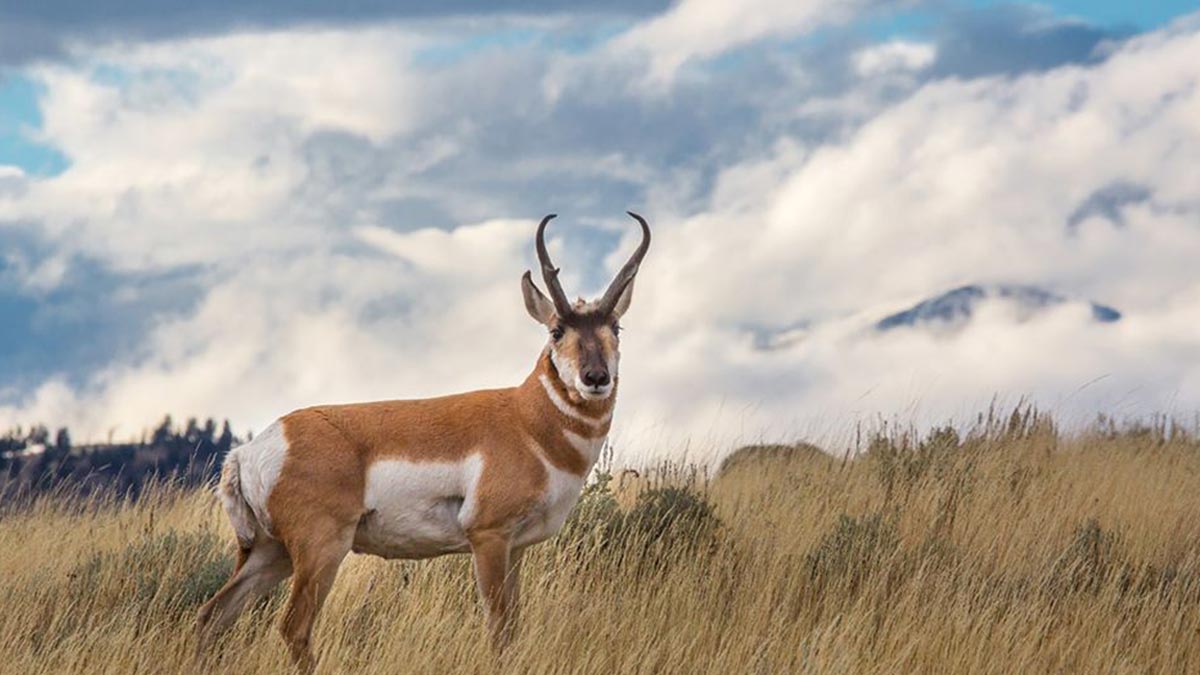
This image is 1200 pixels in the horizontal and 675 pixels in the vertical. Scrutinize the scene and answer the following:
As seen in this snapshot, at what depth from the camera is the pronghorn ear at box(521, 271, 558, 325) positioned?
27.6 ft

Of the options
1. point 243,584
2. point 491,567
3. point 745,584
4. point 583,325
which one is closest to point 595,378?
point 583,325

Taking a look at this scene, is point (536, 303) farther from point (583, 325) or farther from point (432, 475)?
point (432, 475)

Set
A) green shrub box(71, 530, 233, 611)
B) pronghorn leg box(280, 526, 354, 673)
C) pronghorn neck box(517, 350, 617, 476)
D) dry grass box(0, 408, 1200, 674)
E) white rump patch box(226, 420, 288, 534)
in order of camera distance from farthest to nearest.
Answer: green shrub box(71, 530, 233, 611)
dry grass box(0, 408, 1200, 674)
pronghorn neck box(517, 350, 617, 476)
white rump patch box(226, 420, 288, 534)
pronghorn leg box(280, 526, 354, 673)

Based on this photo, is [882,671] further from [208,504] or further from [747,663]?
[208,504]

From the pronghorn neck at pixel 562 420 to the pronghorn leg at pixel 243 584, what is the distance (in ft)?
4.93

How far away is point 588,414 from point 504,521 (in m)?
0.74

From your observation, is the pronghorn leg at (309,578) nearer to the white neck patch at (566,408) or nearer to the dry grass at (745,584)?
the dry grass at (745,584)

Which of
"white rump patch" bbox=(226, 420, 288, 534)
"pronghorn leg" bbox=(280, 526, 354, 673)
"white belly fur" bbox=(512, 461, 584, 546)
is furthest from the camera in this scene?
"white belly fur" bbox=(512, 461, 584, 546)

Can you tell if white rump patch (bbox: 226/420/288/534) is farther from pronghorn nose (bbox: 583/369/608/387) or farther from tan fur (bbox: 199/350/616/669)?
pronghorn nose (bbox: 583/369/608/387)

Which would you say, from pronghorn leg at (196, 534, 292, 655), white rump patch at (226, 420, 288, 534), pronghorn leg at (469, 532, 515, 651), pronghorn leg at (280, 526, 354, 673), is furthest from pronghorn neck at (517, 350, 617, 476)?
pronghorn leg at (196, 534, 292, 655)

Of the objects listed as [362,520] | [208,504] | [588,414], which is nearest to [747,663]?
[588,414]

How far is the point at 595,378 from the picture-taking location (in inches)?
316

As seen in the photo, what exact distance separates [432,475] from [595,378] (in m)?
0.97

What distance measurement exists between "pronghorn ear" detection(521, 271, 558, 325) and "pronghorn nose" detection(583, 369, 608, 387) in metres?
0.48
